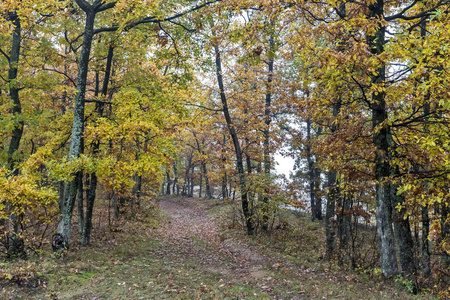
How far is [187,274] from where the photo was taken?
8328mm

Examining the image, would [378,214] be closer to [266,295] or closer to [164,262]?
[266,295]

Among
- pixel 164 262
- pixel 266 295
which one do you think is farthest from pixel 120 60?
pixel 266 295

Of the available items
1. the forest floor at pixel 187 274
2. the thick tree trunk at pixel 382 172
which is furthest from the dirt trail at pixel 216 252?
the thick tree trunk at pixel 382 172

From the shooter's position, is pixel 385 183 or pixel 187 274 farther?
pixel 187 274

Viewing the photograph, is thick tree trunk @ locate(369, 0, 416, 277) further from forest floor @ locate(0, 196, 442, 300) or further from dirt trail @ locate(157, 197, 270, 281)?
dirt trail @ locate(157, 197, 270, 281)

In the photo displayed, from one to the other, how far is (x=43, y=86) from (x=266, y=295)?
10824 mm

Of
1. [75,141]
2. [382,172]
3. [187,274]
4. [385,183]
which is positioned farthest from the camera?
[75,141]

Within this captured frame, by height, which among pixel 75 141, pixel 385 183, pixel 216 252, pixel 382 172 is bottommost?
pixel 216 252

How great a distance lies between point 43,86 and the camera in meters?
10.3

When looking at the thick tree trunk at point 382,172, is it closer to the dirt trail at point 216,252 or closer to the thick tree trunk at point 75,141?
the dirt trail at point 216,252

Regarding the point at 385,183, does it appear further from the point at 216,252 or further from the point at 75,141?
the point at 75,141

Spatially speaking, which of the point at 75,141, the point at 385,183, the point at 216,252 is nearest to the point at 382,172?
the point at 385,183

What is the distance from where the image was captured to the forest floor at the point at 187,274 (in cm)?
652

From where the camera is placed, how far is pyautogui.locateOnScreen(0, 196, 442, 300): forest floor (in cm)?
652
